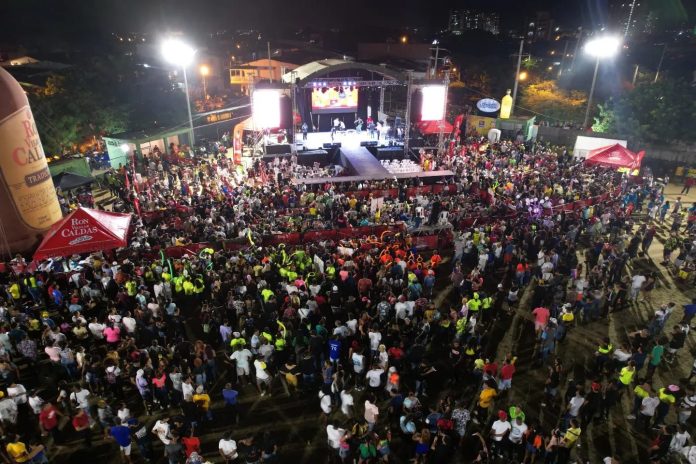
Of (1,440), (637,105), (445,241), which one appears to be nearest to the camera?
(1,440)

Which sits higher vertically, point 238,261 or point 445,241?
point 238,261

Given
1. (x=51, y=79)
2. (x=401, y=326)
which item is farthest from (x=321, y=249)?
(x=51, y=79)

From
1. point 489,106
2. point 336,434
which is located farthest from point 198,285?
point 489,106

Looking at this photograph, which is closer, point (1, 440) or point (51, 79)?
point (1, 440)

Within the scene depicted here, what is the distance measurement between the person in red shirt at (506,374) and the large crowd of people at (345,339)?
0.14 ft

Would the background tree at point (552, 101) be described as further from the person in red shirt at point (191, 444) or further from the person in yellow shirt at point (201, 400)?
the person in red shirt at point (191, 444)

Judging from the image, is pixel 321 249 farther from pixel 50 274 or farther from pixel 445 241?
pixel 50 274

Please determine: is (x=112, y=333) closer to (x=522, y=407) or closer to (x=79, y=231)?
(x=79, y=231)

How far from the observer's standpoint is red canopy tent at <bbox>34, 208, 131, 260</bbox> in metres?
10.7

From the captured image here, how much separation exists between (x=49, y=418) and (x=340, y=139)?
24.6m

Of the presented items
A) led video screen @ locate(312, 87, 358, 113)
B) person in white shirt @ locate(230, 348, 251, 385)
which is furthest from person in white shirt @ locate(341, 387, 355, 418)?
led video screen @ locate(312, 87, 358, 113)

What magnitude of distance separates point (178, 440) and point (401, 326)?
500cm

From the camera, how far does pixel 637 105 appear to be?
2647cm

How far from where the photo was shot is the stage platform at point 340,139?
2841cm
